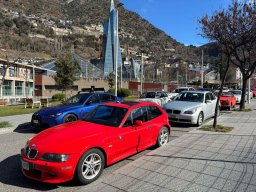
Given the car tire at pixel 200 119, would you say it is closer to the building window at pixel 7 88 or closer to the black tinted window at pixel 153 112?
the black tinted window at pixel 153 112

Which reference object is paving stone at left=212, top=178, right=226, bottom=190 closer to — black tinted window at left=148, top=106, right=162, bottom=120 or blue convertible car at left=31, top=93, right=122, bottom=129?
black tinted window at left=148, top=106, right=162, bottom=120

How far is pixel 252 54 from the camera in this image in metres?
17.8

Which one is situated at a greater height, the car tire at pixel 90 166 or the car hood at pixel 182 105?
the car hood at pixel 182 105

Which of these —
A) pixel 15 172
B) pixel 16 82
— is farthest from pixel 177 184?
pixel 16 82

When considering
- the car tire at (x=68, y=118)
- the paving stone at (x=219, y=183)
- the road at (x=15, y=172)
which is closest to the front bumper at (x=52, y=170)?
the road at (x=15, y=172)

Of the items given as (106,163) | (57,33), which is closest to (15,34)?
(57,33)

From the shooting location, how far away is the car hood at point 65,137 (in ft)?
16.5

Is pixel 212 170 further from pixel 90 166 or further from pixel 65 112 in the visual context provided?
pixel 65 112

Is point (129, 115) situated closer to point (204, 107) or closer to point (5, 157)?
point (5, 157)

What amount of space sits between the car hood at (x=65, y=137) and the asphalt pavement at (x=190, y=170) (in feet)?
2.67

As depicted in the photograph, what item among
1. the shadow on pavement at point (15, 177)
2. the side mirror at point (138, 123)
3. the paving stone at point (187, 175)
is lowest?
the shadow on pavement at point (15, 177)

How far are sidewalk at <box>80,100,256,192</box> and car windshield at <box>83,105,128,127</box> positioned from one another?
1.03 metres

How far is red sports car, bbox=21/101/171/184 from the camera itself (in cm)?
488

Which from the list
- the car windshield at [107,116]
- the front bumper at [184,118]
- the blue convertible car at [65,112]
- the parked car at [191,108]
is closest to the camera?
the car windshield at [107,116]
